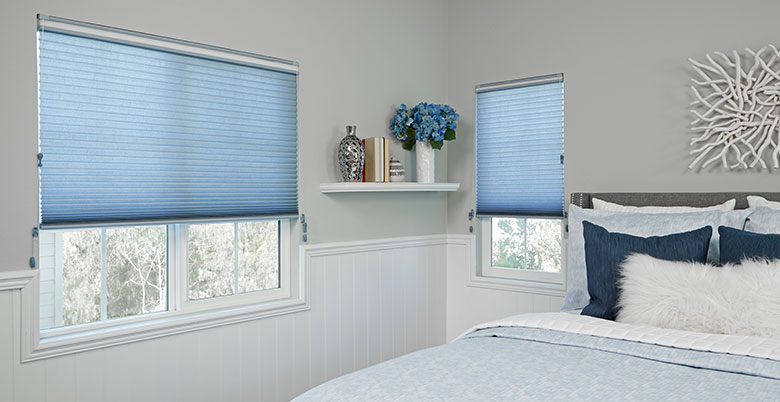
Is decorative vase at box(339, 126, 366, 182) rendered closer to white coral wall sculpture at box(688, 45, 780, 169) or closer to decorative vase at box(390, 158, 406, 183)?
decorative vase at box(390, 158, 406, 183)

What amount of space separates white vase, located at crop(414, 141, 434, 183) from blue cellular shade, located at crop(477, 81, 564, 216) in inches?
15.2

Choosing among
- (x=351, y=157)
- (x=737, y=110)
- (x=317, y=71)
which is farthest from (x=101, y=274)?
(x=737, y=110)

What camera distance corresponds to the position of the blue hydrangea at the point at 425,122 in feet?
11.2

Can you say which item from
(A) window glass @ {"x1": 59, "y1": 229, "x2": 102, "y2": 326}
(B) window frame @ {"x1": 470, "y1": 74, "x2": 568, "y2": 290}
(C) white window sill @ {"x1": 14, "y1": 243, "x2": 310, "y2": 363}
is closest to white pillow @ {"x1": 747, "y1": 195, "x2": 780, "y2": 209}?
(B) window frame @ {"x1": 470, "y1": 74, "x2": 568, "y2": 290}

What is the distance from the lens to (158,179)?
247 centimetres

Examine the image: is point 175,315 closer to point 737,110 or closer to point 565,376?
point 565,376

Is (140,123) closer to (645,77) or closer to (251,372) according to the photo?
(251,372)

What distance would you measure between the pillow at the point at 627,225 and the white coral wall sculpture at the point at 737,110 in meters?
0.39

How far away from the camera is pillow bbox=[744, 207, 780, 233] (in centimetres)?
234

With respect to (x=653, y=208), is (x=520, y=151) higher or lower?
higher

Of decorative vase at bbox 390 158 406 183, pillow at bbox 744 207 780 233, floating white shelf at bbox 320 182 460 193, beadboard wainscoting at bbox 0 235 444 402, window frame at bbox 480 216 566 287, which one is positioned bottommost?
beadboard wainscoting at bbox 0 235 444 402

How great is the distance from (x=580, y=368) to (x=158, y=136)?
6.03ft

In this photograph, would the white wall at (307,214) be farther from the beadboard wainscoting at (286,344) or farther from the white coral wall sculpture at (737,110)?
the white coral wall sculpture at (737,110)

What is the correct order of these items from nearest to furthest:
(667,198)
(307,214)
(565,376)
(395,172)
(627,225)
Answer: (565,376)
(627,225)
(667,198)
(307,214)
(395,172)
